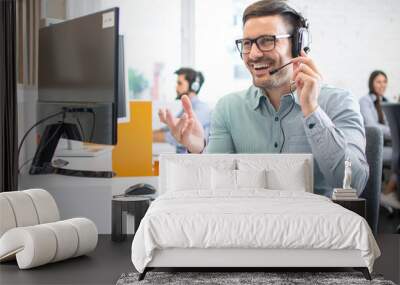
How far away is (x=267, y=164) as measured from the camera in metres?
6.29

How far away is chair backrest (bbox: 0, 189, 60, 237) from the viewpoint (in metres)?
5.23

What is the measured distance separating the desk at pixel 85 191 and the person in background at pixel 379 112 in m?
2.05

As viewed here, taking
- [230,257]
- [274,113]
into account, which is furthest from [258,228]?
[274,113]

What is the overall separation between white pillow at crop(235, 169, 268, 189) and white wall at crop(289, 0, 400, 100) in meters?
1.31

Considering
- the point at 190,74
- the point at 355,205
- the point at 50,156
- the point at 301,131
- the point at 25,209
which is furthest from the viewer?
the point at 50,156

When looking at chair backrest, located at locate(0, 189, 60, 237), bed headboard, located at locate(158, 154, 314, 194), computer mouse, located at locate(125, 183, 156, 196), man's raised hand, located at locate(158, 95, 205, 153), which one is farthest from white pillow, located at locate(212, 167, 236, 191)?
chair backrest, located at locate(0, 189, 60, 237)

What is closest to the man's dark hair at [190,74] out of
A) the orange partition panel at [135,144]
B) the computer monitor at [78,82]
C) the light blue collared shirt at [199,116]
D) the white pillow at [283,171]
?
the light blue collared shirt at [199,116]

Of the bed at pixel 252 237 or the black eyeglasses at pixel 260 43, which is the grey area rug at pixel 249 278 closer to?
the bed at pixel 252 237

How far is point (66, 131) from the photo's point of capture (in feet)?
21.7

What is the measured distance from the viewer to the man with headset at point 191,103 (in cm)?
665

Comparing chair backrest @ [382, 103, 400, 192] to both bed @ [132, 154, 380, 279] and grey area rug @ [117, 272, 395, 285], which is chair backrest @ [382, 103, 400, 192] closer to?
bed @ [132, 154, 380, 279]

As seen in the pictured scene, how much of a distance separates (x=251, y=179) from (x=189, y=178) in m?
0.52

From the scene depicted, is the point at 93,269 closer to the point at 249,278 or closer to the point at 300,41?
the point at 249,278

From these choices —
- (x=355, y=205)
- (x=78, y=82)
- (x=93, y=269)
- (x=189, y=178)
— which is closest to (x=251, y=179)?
(x=189, y=178)
